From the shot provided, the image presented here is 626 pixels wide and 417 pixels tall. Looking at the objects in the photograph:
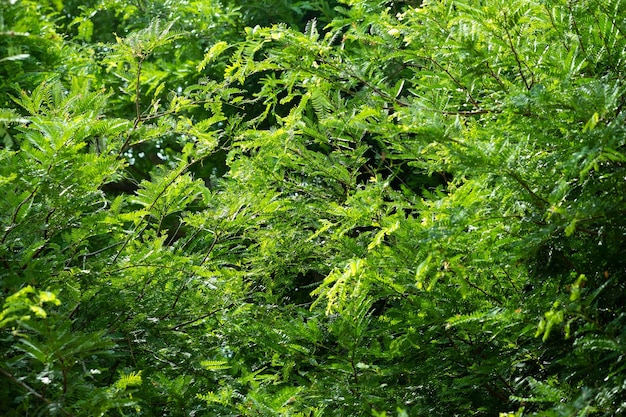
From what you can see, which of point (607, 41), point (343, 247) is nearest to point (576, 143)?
point (607, 41)

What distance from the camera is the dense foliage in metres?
2.17

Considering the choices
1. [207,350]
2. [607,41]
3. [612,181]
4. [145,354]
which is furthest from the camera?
[207,350]

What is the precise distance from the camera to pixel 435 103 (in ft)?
9.63

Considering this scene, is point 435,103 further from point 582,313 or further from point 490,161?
point 582,313

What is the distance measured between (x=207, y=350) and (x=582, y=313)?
197cm

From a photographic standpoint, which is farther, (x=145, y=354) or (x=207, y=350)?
(x=207, y=350)

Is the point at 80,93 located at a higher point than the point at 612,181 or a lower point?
lower

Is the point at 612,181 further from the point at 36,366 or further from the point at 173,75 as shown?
the point at 173,75

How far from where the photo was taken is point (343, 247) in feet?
10.9

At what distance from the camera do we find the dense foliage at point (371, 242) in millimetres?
2166

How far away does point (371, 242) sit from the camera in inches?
118

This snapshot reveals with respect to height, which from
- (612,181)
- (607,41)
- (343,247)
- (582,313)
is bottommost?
(343,247)

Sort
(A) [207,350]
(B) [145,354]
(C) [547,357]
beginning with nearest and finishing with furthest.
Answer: (C) [547,357] → (B) [145,354] → (A) [207,350]

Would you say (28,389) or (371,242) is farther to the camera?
(371,242)
